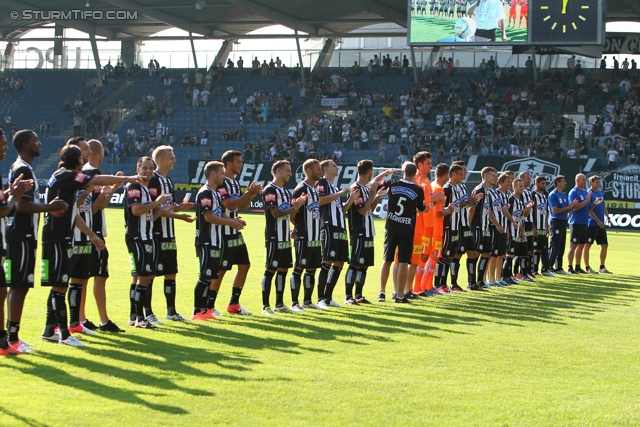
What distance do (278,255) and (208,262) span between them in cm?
112

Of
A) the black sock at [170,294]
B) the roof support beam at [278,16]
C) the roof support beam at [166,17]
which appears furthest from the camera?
the roof support beam at [166,17]

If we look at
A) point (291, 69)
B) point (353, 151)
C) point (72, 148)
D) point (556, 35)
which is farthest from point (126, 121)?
point (72, 148)

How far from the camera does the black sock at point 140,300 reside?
10.7 metres

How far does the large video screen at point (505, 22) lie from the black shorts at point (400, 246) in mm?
24056

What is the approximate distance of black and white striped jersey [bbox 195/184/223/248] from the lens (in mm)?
11305

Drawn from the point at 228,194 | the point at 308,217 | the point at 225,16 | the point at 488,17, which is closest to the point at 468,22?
the point at 488,17

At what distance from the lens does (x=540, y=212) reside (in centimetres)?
1914

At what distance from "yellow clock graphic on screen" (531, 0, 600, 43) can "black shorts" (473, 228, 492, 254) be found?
827 inches

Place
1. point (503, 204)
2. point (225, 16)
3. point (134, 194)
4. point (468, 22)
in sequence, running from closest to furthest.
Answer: point (134, 194) < point (503, 204) < point (468, 22) < point (225, 16)

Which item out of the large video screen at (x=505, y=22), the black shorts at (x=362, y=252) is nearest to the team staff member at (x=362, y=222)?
the black shorts at (x=362, y=252)

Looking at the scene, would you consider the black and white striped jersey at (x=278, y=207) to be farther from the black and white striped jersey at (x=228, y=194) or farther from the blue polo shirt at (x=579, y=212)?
the blue polo shirt at (x=579, y=212)

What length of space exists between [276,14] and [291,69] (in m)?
5.24

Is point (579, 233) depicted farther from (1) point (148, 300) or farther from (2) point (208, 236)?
(1) point (148, 300)

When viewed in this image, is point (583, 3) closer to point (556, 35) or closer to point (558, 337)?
point (556, 35)
